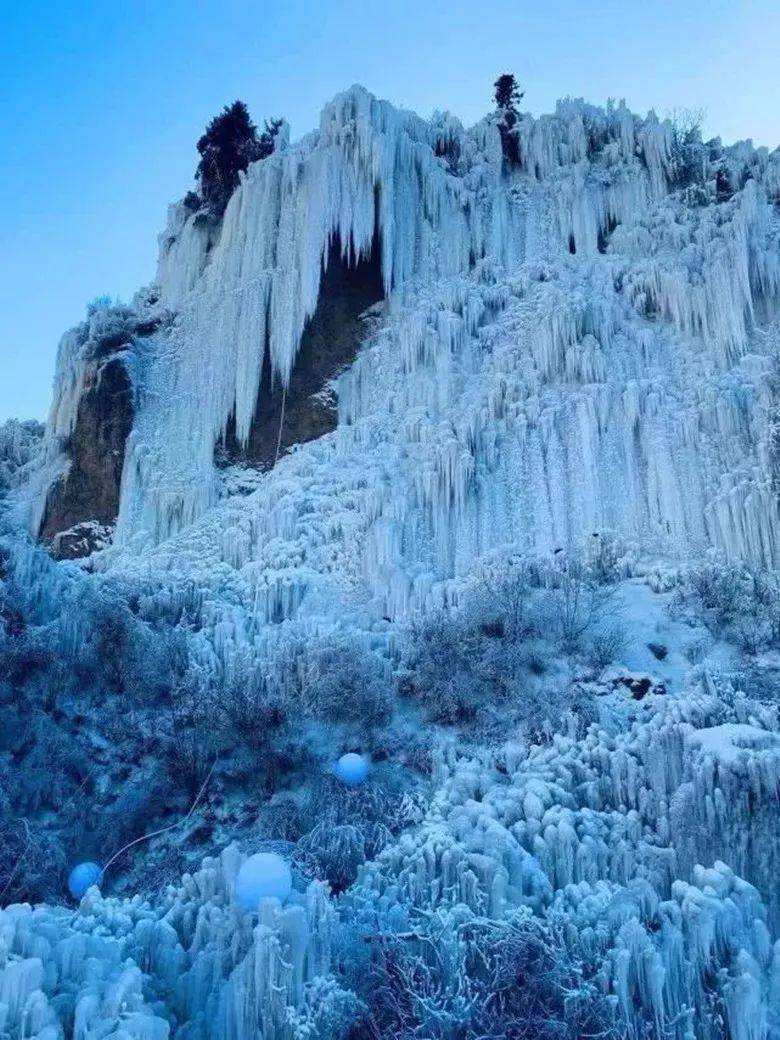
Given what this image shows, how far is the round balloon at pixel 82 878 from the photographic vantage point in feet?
34.3

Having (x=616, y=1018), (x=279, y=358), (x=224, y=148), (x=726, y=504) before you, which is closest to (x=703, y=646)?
(x=726, y=504)

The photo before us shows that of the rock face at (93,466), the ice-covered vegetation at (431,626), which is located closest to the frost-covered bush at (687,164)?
the ice-covered vegetation at (431,626)

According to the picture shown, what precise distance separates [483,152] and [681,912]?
19304mm

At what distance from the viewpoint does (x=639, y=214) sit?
67.4ft

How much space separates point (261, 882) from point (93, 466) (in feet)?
50.1

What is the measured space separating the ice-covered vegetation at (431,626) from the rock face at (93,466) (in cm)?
43

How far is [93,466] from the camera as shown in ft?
69.0

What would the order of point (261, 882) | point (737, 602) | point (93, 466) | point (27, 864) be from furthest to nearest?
point (93, 466)
point (737, 602)
point (27, 864)
point (261, 882)

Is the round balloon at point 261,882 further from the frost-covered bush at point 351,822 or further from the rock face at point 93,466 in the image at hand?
the rock face at point 93,466

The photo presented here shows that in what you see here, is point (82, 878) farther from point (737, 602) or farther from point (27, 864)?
point (737, 602)

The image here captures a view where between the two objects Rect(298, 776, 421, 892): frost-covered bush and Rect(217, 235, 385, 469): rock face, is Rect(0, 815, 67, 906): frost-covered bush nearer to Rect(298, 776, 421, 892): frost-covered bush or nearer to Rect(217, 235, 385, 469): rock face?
Rect(298, 776, 421, 892): frost-covered bush

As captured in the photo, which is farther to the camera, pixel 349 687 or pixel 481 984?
pixel 349 687

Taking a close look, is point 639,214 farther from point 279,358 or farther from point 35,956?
point 35,956

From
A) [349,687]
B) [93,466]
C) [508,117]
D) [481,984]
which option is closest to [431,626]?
[349,687]
